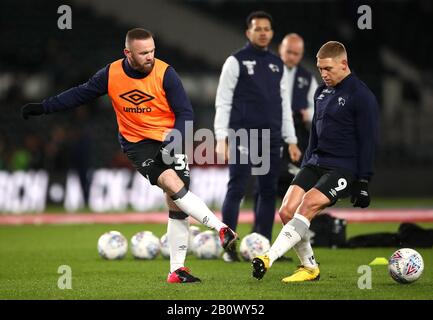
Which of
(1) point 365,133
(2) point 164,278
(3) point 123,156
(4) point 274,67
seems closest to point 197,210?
(2) point 164,278

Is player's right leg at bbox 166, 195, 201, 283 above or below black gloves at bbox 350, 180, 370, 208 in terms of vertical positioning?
below

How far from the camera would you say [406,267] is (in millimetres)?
8742

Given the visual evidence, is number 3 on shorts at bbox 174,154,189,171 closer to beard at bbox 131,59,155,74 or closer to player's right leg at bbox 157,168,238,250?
player's right leg at bbox 157,168,238,250

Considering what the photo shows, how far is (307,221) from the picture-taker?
8.77 m

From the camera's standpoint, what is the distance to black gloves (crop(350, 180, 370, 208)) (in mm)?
8648

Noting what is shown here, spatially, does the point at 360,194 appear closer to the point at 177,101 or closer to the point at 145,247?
the point at 177,101

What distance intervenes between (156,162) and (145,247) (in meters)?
2.46

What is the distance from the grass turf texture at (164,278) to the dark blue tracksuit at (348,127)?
1.06 meters

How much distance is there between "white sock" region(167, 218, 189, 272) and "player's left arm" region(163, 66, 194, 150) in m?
0.83

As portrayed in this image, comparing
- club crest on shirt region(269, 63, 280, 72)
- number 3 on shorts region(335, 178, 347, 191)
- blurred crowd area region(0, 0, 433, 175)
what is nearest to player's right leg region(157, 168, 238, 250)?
number 3 on shorts region(335, 178, 347, 191)

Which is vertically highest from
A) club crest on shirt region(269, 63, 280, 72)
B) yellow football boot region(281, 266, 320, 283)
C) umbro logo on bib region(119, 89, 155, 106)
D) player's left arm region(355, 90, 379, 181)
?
club crest on shirt region(269, 63, 280, 72)

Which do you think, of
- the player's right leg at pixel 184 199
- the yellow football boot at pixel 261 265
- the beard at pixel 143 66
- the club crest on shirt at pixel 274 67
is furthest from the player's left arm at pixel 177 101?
the club crest on shirt at pixel 274 67
